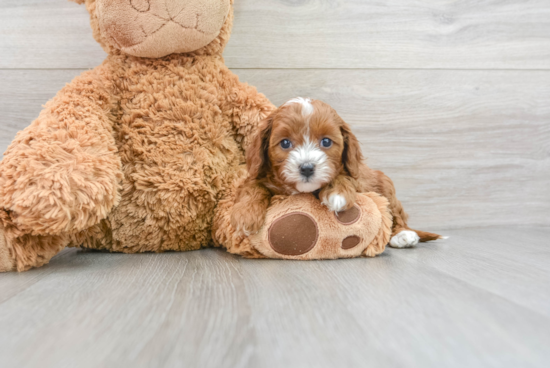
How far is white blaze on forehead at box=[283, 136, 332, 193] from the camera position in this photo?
1.08 metres

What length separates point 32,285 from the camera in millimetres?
966

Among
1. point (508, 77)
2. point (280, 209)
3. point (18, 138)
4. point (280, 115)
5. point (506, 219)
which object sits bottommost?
point (506, 219)

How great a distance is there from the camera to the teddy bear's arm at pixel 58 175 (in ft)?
3.29

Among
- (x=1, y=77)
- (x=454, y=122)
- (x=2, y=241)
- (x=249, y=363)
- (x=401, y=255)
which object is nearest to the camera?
(x=249, y=363)

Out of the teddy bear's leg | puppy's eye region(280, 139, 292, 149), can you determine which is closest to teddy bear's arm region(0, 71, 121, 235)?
the teddy bear's leg

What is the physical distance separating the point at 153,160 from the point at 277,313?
27.7 inches

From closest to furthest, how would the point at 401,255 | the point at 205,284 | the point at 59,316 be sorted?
the point at 59,316 → the point at 205,284 → the point at 401,255

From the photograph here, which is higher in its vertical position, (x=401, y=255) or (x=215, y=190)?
(x=215, y=190)

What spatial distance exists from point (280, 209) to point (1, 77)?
4.11ft

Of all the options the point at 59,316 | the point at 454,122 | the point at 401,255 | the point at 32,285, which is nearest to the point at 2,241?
the point at 32,285

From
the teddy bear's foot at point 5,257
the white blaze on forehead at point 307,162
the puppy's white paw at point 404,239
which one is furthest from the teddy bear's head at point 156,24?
the puppy's white paw at point 404,239

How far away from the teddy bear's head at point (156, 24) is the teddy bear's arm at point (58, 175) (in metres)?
0.25

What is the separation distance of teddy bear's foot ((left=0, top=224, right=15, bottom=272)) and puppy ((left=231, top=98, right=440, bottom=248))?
1.91 ft

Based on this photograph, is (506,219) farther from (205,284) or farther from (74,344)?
(74,344)
